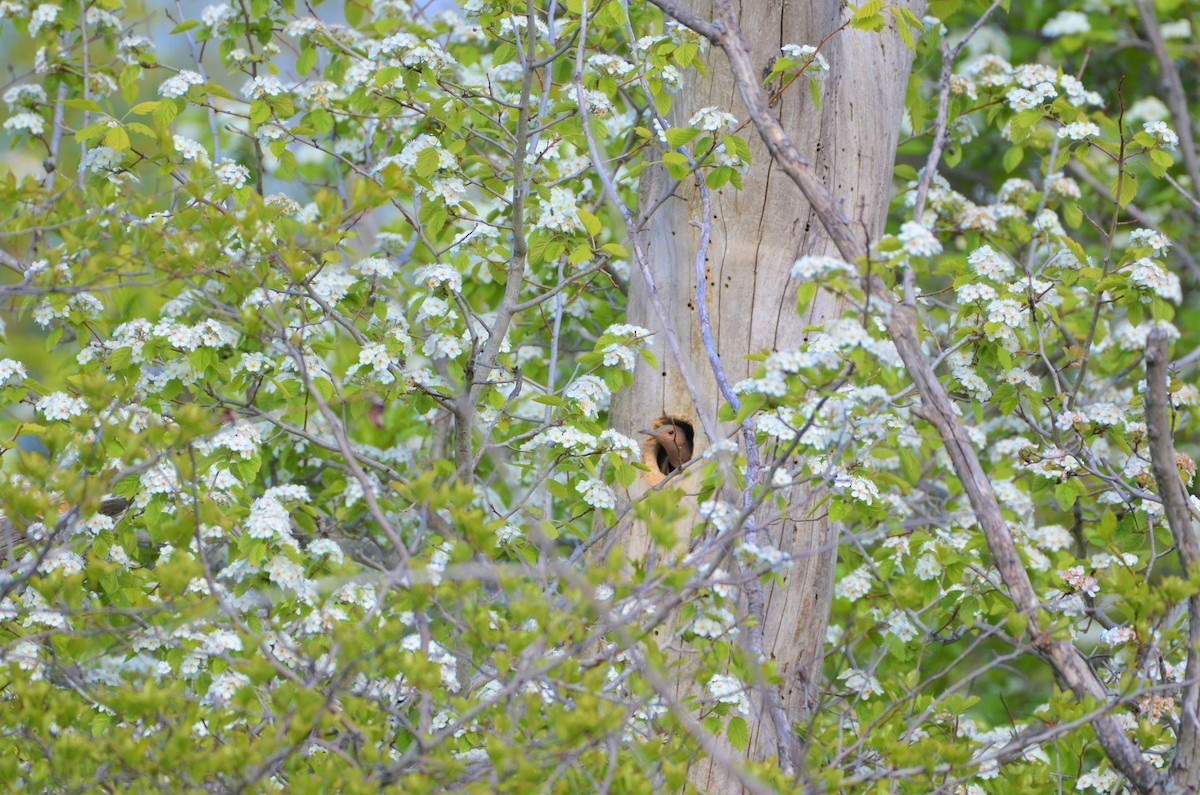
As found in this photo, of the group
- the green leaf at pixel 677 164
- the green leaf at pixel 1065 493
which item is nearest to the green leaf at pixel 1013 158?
the green leaf at pixel 1065 493

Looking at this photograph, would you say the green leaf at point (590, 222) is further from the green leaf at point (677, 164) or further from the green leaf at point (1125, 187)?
the green leaf at point (1125, 187)

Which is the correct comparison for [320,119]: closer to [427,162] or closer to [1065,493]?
[427,162]

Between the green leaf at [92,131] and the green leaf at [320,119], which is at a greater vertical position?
the green leaf at [320,119]

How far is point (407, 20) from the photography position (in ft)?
11.6

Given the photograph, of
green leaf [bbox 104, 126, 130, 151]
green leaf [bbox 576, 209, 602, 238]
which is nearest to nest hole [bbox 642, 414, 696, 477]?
green leaf [bbox 576, 209, 602, 238]

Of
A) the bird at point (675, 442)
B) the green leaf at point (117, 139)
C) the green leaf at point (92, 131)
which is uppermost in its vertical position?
the green leaf at point (92, 131)

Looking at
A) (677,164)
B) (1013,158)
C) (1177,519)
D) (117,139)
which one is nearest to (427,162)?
(677,164)

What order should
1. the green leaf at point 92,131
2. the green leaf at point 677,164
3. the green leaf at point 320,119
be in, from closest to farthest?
the green leaf at point 677,164 → the green leaf at point 92,131 → the green leaf at point 320,119

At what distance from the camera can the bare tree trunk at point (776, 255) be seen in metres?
2.92

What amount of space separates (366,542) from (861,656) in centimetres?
178

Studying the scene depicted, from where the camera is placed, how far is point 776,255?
9.64 ft

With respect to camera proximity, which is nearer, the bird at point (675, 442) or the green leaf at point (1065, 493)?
the green leaf at point (1065, 493)

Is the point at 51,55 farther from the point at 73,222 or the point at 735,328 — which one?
the point at 735,328

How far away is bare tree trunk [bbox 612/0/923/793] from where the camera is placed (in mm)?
2916
